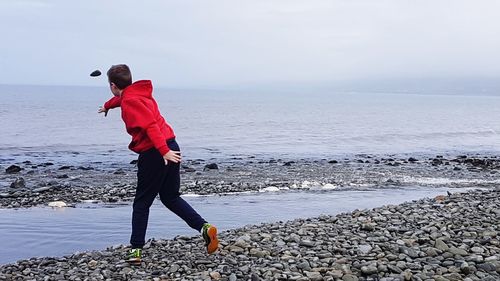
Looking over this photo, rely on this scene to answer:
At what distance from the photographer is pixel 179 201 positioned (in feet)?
24.7

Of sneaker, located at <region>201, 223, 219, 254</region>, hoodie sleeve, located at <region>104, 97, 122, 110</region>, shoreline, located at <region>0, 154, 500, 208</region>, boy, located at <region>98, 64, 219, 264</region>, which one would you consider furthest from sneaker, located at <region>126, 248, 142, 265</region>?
shoreline, located at <region>0, 154, 500, 208</region>

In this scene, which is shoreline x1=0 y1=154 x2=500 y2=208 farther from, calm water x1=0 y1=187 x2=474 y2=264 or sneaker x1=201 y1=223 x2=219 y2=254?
sneaker x1=201 y1=223 x2=219 y2=254

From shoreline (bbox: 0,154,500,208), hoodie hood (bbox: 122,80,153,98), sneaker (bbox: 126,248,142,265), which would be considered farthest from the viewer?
shoreline (bbox: 0,154,500,208)

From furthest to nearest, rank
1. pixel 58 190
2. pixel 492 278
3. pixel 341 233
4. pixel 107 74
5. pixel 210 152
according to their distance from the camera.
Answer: pixel 210 152, pixel 58 190, pixel 341 233, pixel 107 74, pixel 492 278

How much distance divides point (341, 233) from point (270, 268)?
235 cm

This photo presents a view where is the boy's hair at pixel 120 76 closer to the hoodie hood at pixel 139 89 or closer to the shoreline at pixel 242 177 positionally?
the hoodie hood at pixel 139 89

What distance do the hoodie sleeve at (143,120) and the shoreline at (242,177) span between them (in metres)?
9.16

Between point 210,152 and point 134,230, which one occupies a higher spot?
point 134,230

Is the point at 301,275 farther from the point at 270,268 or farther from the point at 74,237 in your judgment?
the point at 74,237

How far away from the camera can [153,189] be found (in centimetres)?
724

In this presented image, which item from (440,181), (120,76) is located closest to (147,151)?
(120,76)

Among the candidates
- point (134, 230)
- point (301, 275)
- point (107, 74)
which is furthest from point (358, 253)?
point (107, 74)

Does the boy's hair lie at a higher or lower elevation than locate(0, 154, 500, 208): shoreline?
higher

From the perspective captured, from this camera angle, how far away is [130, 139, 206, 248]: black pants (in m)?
7.10
